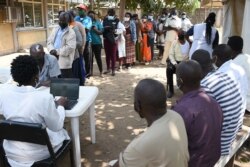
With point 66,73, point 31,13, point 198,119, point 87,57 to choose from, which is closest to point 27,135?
point 198,119

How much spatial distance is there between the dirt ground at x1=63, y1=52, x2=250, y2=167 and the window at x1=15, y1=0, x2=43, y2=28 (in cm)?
750

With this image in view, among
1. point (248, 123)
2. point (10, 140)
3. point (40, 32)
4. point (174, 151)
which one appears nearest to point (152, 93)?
point (174, 151)

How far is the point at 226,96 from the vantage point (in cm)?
256

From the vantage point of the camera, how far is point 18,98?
2398mm

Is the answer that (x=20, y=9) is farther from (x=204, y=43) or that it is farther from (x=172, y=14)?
(x=204, y=43)

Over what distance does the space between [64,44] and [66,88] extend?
77.3 inches

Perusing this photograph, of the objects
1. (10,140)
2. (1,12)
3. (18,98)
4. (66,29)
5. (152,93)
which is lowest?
(10,140)

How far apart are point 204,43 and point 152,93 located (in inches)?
161

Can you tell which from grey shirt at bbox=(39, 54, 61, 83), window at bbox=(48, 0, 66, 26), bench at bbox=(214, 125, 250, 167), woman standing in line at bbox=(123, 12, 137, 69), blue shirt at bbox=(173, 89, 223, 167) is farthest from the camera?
window at bbox=(48, 0, 66, 26)

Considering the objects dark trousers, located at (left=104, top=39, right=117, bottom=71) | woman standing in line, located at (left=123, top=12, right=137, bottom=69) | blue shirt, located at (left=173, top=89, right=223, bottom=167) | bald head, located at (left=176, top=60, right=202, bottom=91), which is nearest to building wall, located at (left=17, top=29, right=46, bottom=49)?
woman standing in line, located at (left=123, top=12, right=137, bottom=69)

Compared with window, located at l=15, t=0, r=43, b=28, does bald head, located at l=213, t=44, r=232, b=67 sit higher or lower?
lower

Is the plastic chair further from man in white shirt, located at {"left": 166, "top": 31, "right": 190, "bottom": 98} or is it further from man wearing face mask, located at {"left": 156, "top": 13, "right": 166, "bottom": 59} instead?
man wearing face mask, located at {"left": 156, "top": 13, "right": 166, "bottom": 59}

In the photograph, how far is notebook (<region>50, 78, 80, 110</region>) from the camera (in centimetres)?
312

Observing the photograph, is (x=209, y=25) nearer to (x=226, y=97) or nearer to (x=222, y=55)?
(x=222, y=55)
